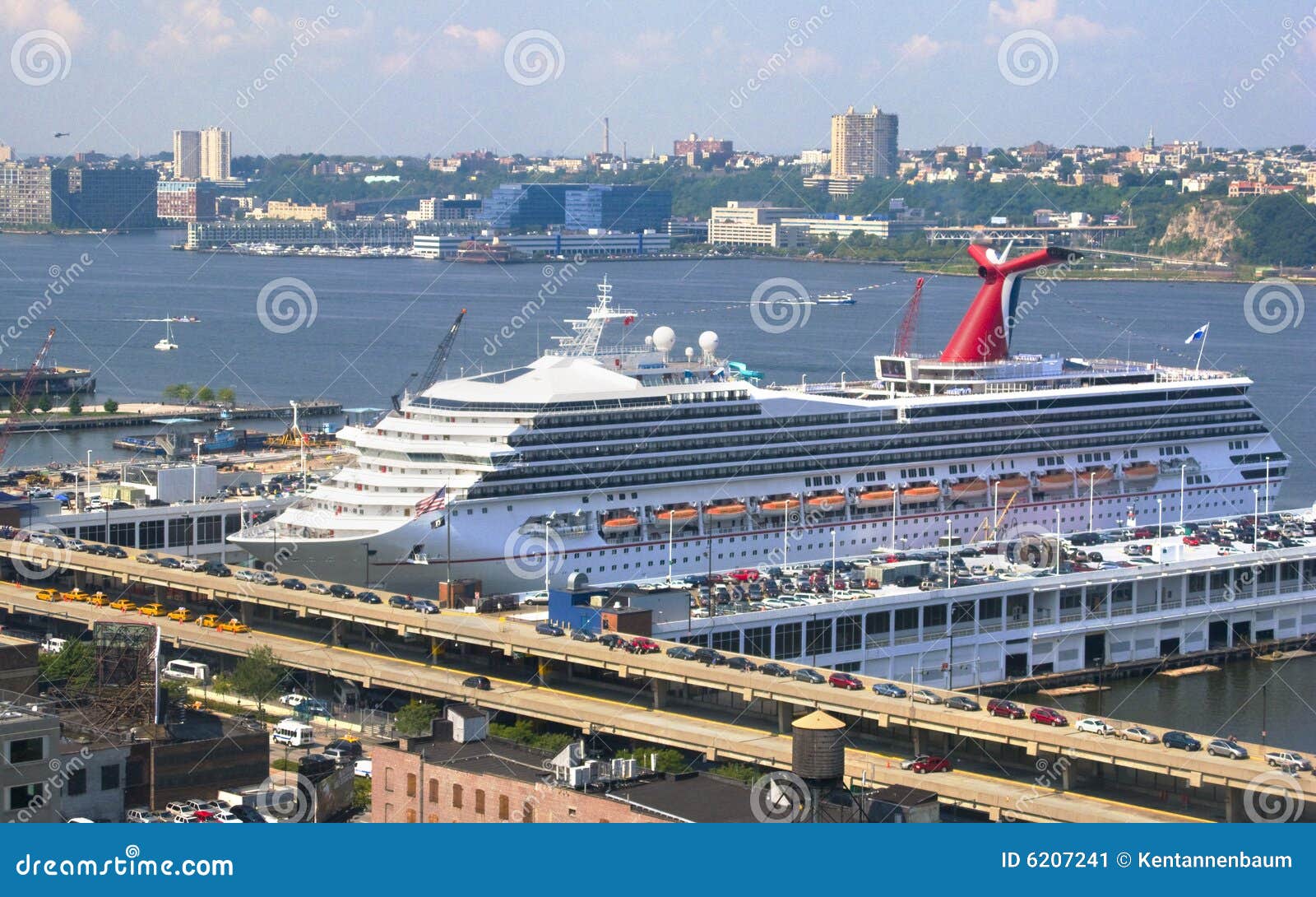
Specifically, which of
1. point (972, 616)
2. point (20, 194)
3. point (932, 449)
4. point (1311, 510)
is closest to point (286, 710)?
point (972, 616)

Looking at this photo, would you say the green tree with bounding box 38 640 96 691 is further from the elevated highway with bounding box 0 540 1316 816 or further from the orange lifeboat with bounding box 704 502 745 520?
the orange lifeboat with bounding box 704 502 745 520

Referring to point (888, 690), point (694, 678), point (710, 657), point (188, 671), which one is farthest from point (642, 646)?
point (188, 671)

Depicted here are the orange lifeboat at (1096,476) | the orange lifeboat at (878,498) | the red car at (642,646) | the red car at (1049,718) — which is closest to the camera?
the red car at (1049,718)

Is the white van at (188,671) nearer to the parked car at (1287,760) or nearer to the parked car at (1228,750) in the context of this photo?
the parked car at (1228,750)

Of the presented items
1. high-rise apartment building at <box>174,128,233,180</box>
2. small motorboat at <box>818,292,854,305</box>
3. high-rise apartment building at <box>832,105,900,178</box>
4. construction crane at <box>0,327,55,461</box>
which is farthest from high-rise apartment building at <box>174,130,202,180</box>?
construction crane at <box>0,327,55,461</box>

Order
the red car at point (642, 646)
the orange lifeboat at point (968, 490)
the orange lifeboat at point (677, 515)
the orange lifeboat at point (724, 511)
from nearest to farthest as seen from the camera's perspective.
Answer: the red car at point (642, 646)
the orange lifeboat at point (677, 515)
the orange lifeboat at point (724, 511)
the orange lifeboat at point (968, 490)

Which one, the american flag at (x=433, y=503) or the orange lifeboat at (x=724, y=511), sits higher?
the american flag at (x=433, y=503)

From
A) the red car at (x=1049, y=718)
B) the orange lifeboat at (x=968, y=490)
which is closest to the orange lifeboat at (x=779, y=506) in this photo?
the orange lifeboat at (x=968, y=490)
